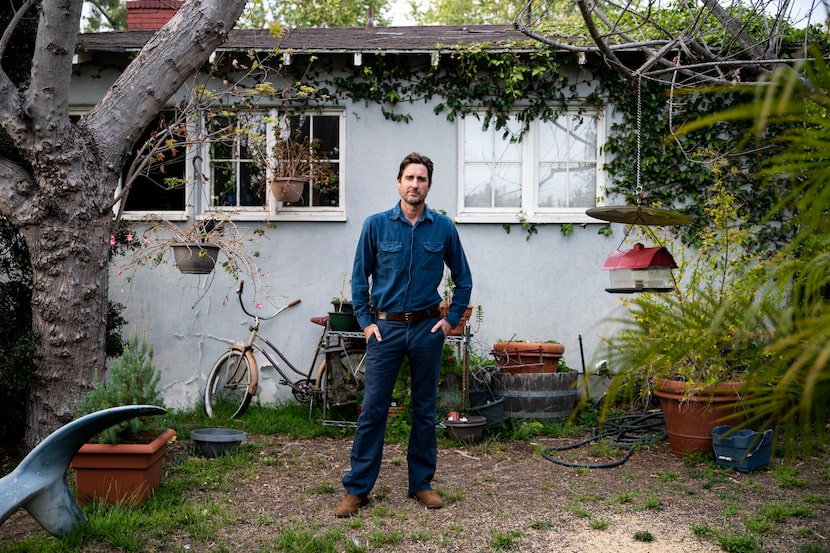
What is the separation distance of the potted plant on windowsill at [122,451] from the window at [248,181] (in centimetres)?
337

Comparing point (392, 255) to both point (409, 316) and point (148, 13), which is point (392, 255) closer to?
point (409, 316)

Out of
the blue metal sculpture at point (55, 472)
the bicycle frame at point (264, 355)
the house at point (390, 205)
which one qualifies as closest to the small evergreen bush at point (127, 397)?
the blue metal sculpture at point (55, 472)

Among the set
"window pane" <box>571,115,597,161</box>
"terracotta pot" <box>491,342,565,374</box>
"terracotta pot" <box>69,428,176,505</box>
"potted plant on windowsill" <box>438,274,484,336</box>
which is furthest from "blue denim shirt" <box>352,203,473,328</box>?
"window pane" <box>571,115,597,161</box>

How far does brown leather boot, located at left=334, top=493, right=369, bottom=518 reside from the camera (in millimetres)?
4594

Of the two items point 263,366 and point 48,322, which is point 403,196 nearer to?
point 48,322

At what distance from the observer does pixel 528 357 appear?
7.50m

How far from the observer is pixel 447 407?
272 inches

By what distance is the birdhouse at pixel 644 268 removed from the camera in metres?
3.72

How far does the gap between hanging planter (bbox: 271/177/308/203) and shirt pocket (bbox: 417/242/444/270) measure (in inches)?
126

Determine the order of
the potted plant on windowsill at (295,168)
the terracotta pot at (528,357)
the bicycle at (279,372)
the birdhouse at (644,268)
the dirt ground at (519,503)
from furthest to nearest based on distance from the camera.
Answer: the potted plant on windowsill at (295,168) → the terracotta pot at (528,357) → the bicycle at (279,372) → the dirt ground at (519,503) → the birdhouse at (644,268)

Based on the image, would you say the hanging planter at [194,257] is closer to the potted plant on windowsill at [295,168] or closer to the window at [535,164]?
the potted plant on windowsill at [295,168]

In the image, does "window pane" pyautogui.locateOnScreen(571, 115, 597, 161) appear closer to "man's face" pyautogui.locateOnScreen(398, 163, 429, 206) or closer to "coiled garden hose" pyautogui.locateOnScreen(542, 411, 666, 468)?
"coiled garden hose" pyautogui.locateOnScreen(542, 411, 666, 468)

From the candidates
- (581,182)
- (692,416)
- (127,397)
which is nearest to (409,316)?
(127,397)

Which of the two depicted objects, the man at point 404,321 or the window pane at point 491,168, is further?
the window pane at point 491,168
